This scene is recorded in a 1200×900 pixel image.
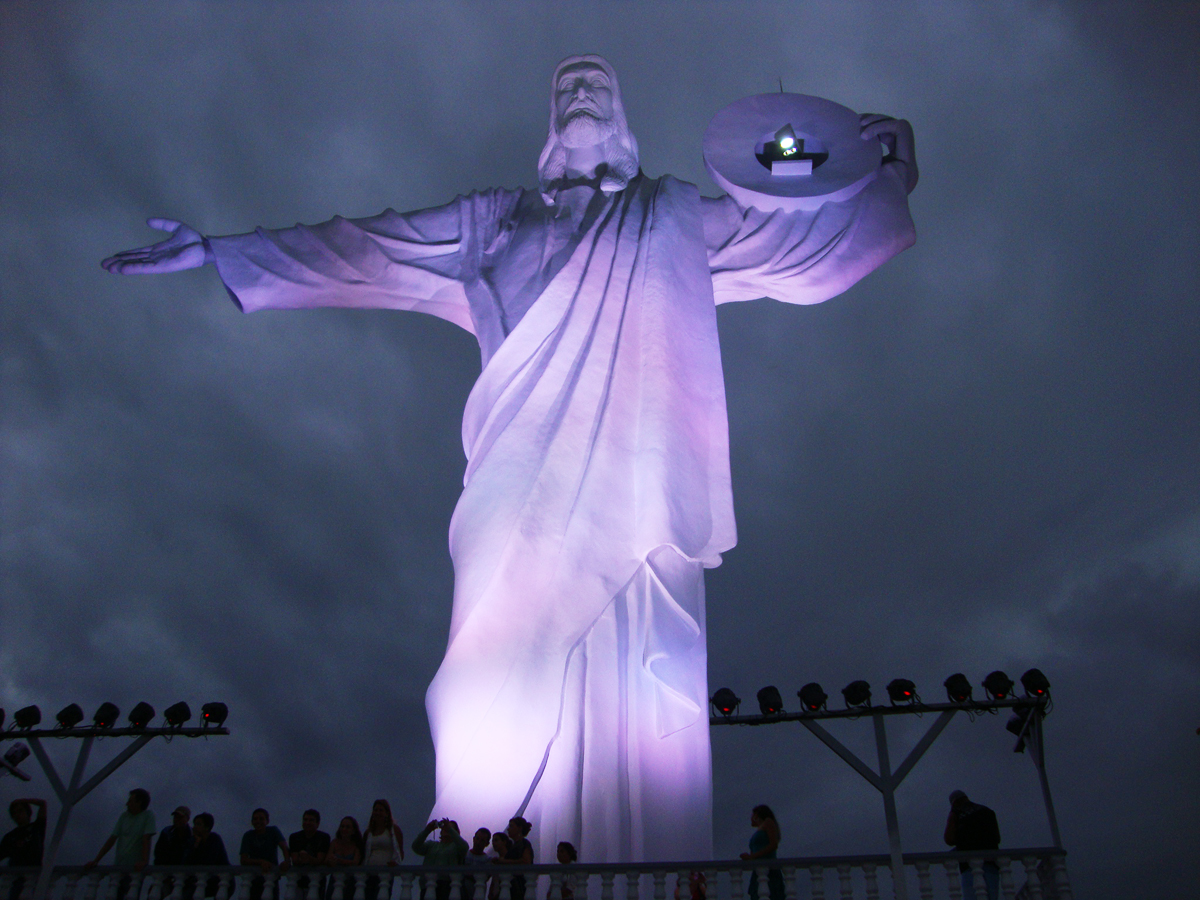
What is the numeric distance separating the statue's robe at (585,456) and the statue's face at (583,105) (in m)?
0.49

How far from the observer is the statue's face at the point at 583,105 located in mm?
8008

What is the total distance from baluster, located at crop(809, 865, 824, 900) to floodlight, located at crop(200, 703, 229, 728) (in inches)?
277

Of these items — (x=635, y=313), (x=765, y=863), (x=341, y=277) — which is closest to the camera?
(x=765, y=863)

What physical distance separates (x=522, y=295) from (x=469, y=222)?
98 centimetres

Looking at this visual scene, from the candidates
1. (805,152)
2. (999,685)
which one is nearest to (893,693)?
(999,685)

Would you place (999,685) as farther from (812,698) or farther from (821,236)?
(821,236)

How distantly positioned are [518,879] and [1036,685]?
20.8ft

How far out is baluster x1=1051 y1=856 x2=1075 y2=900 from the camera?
4.64 metres

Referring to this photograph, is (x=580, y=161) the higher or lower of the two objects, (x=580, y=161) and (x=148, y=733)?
the higher

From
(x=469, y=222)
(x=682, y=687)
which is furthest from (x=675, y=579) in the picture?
(x=469, y=222)

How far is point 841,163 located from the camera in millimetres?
7801

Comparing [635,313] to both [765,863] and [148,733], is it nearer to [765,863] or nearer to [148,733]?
[765,863]

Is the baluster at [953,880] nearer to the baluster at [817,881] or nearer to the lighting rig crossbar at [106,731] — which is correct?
the baluster at [817,881]

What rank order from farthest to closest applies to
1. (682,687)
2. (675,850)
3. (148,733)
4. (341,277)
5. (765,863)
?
(148,733), (341,277), (682,687), (675,850), (765,863)
